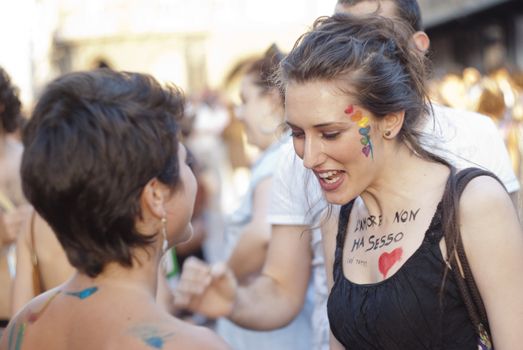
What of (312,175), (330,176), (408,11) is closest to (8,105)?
(312,175)

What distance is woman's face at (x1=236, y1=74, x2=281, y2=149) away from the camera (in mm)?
4738

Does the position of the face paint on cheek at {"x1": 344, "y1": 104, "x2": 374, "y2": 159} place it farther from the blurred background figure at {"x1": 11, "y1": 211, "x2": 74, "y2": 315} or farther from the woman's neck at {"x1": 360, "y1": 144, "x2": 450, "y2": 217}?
the blurred background figure at {"x1": 11, "y1": 211, "x2": 74, "y2": 315}

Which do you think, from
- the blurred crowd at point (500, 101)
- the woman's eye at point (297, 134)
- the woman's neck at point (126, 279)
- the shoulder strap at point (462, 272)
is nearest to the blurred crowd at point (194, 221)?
the woman's eye at point (297, 134)

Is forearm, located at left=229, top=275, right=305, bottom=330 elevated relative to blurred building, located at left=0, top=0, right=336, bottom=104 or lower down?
elevated

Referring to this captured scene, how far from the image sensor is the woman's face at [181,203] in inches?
89.8

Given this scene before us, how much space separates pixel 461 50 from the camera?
3138 centimetres

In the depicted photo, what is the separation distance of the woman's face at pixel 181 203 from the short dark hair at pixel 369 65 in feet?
1.82

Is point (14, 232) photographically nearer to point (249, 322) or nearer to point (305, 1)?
point (249, 322)

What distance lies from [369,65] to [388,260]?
0.56 m

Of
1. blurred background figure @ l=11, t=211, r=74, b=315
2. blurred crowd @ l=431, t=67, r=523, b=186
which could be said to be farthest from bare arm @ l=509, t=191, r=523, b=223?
blurred crowd @ l=431, t=67, r=523, b=186

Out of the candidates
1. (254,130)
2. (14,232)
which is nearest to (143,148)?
(14,232)

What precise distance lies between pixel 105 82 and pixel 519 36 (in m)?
25.1

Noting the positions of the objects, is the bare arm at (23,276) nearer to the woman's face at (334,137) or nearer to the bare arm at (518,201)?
the woman's face at (334,137)

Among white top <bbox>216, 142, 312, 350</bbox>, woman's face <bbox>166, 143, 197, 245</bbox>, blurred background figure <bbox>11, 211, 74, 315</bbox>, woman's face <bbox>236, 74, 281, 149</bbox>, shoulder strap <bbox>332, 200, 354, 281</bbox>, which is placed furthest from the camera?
woman's face <bbox>236, 74, 281, 149</bbox>
